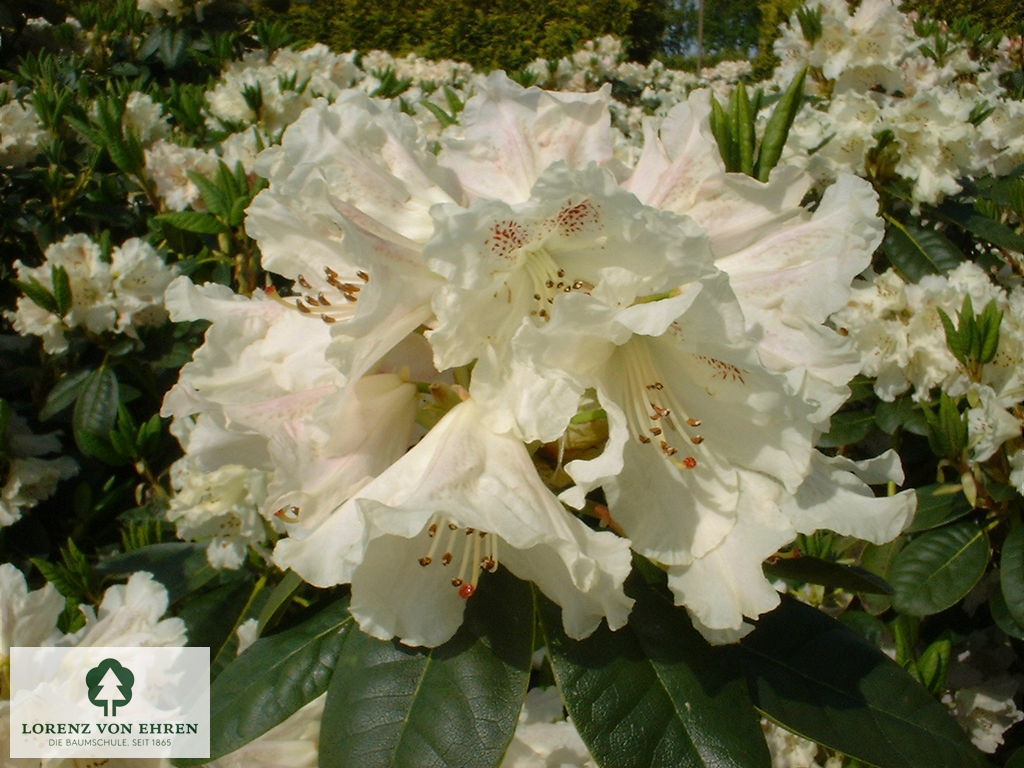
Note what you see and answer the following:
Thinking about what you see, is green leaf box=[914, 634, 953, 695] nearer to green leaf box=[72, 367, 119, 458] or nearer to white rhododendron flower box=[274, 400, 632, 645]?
white rhododendron flower box=[274, 400, 632, 645]

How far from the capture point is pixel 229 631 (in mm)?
1662

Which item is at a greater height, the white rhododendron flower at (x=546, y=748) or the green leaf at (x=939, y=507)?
the white rhododendron flower at (x=546, y=748)

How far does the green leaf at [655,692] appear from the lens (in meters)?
0.79

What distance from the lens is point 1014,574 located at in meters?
1.58

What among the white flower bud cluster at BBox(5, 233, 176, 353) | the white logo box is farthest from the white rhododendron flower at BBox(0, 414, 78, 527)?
the white logo box

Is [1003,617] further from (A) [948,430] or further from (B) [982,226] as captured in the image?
(B) [982,226]

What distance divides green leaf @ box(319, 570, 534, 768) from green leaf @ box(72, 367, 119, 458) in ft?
4.56

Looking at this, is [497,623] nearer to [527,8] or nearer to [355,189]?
[355,189]

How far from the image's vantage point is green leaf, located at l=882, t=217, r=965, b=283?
2.19m

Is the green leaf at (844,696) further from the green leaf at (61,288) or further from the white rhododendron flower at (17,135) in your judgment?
the white rhododendron flower at (17,135)

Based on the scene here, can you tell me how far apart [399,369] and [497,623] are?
0.27 m

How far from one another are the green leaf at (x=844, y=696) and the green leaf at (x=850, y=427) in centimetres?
113

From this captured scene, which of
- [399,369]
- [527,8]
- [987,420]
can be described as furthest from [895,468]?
[527,8]

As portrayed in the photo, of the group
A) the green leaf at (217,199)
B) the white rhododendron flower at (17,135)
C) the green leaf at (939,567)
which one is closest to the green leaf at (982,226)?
the green leaf at (939,567)
